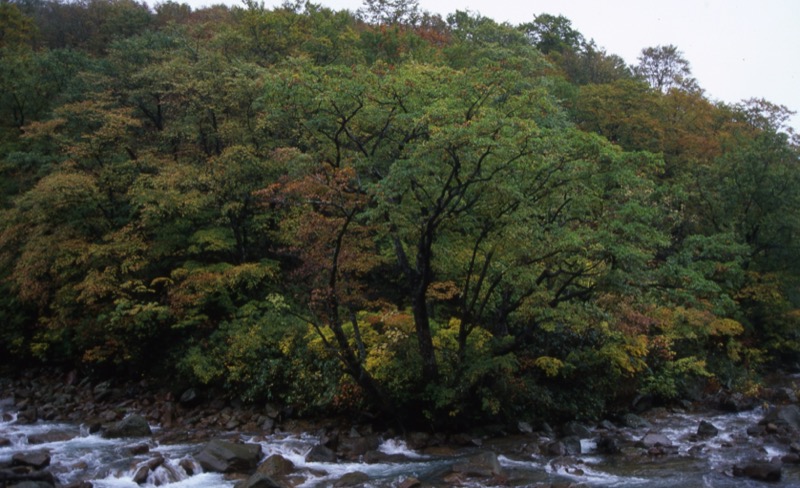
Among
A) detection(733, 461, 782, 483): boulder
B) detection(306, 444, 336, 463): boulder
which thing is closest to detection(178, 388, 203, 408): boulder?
detection(306, 444, 336, 463): boulder

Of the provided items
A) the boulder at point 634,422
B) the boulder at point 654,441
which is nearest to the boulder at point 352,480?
the boulder at point 654,441

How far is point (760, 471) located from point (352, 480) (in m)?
8.59

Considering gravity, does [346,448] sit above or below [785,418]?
below

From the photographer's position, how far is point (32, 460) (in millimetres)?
12977

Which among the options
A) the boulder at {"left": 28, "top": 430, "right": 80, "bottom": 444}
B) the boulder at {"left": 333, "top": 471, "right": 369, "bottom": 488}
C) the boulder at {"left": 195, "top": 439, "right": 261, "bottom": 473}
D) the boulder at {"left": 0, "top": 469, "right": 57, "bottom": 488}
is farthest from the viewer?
the boulder at {"left": 28, "top": 430, "right": 80, "bottom": 444}

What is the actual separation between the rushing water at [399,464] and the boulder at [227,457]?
0.24 meters

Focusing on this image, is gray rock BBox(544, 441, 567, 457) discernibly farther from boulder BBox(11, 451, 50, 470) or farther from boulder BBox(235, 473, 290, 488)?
boulder BBox(11, 451, 50, 470)

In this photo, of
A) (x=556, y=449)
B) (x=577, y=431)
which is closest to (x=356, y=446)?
(x=556, y=449)

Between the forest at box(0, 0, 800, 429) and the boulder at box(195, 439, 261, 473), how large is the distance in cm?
312

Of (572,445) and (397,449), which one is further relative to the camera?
(397,449)

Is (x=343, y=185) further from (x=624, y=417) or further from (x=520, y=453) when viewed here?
(x=624, y=417)

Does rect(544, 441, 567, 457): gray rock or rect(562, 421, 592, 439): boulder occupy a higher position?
rect(544, 441, 567, 457): gray rock

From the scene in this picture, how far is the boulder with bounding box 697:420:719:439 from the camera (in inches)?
637

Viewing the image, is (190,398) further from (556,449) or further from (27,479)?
(556,449)
